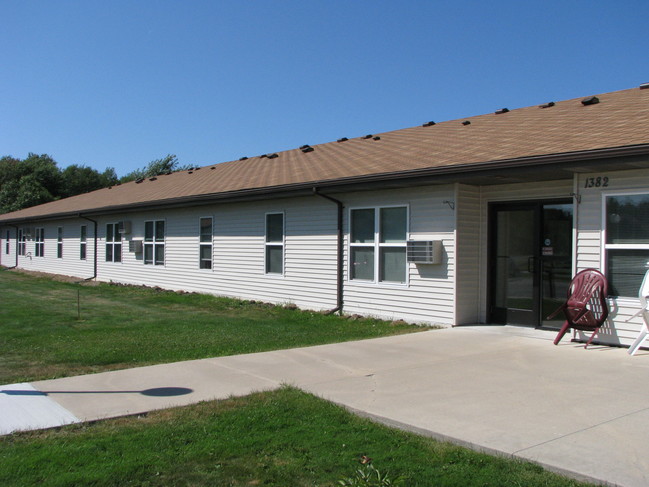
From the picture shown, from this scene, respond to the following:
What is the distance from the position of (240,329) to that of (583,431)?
22.7ft

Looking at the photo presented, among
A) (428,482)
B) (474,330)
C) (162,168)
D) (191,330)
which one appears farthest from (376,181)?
(162,168)

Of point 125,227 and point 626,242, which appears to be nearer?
point 626,242

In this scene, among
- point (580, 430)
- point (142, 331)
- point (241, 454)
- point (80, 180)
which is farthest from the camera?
point (80, 180)

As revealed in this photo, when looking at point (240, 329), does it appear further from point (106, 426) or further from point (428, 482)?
point (428, 482)

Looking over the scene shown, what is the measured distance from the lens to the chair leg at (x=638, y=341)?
24.6ft

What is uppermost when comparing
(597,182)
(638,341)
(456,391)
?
(597,182)

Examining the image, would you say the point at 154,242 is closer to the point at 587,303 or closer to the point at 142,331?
the point at 142,331

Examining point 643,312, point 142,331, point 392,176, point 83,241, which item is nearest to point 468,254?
point 392,176

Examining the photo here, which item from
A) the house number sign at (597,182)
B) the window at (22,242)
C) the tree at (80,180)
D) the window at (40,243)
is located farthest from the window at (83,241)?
the tree at (80,180)

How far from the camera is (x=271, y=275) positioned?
14.4 metres

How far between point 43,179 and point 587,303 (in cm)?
6148

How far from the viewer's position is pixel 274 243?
46.9 feet

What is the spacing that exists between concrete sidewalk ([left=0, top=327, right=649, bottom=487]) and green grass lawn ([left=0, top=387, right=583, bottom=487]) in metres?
0.25

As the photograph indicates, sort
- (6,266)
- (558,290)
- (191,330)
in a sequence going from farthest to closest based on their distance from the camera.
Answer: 1. (6,266)
2. (191,330)
3. (558,290)
